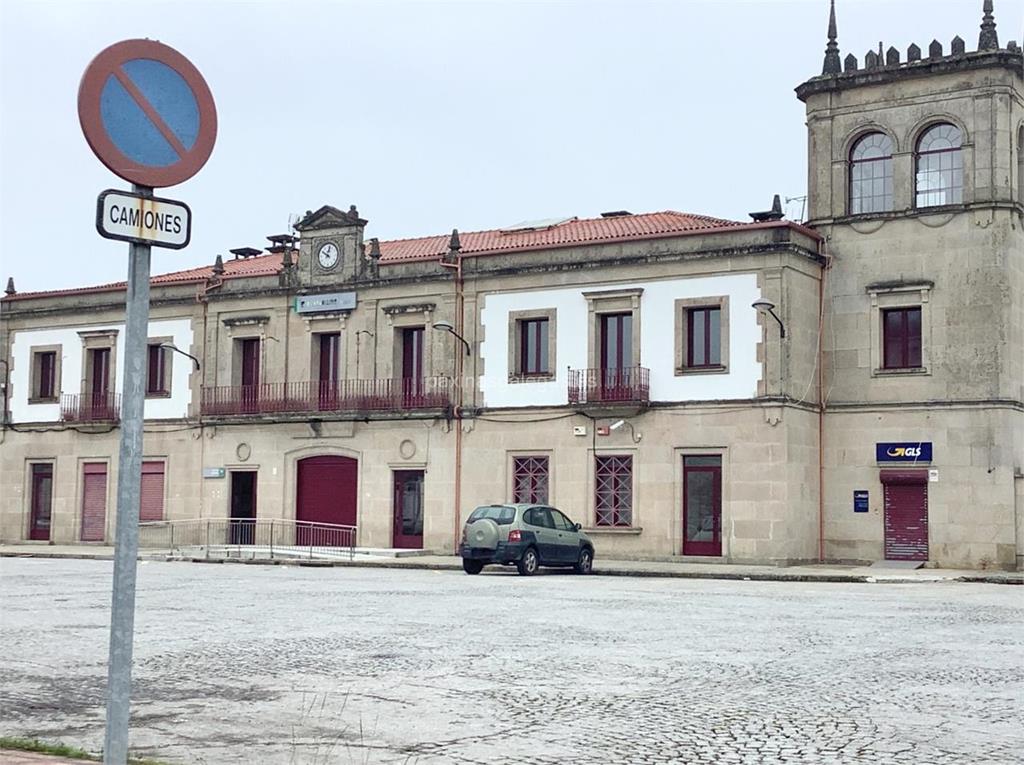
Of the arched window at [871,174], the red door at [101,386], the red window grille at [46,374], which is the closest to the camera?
the arched window at [871,174]

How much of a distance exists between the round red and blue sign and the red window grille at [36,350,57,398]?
142ft

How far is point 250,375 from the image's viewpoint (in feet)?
142

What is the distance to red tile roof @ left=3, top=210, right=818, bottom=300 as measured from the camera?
121ft

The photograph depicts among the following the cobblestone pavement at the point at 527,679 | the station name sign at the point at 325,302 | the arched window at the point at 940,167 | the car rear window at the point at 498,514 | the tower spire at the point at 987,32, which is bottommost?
the cobblestone pavement at the point at 527,679

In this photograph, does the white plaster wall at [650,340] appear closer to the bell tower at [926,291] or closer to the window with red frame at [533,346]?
the window with red frame at [533,346]

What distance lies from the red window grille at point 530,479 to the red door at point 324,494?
5244 mm

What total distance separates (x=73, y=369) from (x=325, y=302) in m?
10.2

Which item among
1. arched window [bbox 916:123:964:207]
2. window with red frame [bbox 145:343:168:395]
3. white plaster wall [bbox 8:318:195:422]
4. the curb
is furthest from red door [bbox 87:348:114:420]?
arched window [bbox 916:123:964:207]

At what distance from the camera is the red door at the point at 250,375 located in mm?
42312

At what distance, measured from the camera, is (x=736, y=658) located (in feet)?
43.9

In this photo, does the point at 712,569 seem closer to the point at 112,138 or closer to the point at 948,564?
the point at 948,564

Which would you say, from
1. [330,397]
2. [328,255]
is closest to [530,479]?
[330,397]

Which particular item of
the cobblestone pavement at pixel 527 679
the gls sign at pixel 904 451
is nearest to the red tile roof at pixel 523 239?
the gls sign at pixel 904 451

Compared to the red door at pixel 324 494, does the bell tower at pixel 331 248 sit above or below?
above
